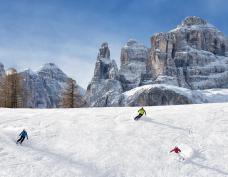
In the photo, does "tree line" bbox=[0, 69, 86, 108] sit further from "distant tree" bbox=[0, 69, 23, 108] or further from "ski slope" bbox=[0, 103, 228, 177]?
"ski slope" bbox=[0, 103, 228, 177]

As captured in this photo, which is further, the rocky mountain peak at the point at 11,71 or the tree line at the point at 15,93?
the rocky mountain peak at the point at 11,71

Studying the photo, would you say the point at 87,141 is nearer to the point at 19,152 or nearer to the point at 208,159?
the point at 19,152

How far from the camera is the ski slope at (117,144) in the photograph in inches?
903

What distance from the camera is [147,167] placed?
77.0ft

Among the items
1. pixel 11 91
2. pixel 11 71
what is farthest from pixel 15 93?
pixel 11 71

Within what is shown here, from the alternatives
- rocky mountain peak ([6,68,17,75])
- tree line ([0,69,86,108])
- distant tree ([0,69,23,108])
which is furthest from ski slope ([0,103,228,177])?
rocky mountain peak ([6,68,17,75])

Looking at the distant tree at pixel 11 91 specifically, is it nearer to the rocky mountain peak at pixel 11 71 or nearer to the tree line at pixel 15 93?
the tree line at pixel 15 93

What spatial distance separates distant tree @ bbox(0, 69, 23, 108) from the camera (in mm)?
66688

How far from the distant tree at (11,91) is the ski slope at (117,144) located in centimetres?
3031

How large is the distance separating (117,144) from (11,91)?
4430 centimetres

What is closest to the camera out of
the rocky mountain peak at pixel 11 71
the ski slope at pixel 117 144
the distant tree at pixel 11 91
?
the ski slope at pixel 117 144

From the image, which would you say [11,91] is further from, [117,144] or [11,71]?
[117,144]

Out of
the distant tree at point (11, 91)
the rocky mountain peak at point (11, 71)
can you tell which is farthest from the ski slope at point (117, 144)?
the rocky mountain peak at point (11, 71)

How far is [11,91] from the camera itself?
A: 221 ft
